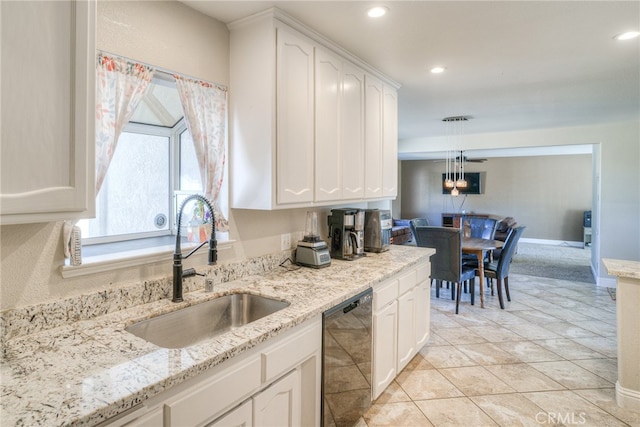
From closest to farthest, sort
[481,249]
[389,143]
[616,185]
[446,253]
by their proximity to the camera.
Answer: [389,143]
[446,253]
[481,249]
[616,185]

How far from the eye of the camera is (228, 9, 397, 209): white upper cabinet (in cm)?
196

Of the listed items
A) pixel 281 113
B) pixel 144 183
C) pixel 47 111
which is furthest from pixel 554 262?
pixel 47 111

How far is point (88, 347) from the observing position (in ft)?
3.95

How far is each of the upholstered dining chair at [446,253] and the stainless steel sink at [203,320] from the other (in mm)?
2776

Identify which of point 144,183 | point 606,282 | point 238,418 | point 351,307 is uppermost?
point 144,183

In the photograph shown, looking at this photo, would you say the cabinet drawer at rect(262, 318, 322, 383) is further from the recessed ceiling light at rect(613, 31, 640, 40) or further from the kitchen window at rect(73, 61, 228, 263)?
the recessed ceiling light at rect(613, 31, 640, 40)

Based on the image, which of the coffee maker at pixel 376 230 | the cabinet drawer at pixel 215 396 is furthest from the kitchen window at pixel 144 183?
the coffee maker at pixel 376 230

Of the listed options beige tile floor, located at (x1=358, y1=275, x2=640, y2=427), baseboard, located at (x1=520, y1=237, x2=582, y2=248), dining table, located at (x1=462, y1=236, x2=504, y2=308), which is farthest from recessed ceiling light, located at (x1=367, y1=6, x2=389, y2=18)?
baseboard, located at (x1=520, y1=237, x2=582, y2=248)

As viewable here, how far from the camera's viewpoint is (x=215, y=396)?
1167 millimetres

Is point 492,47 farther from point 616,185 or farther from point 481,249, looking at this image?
point 616,185

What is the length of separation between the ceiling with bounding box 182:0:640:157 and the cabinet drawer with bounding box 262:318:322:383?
65.9 inches

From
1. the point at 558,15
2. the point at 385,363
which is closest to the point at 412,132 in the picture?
the point at 558,15

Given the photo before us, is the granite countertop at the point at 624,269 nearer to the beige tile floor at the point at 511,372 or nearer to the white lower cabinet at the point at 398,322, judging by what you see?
the beige tile floor at the point at 511,372

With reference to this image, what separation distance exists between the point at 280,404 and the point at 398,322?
3.98 feet
